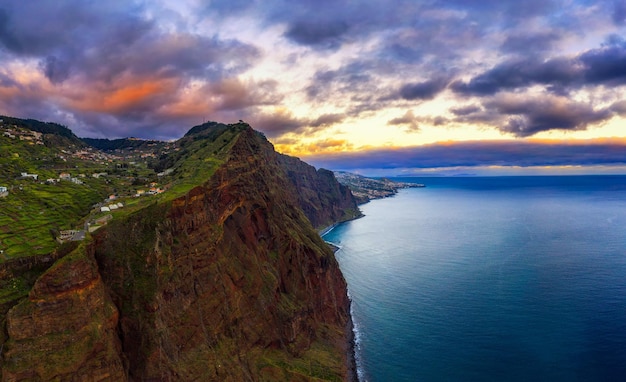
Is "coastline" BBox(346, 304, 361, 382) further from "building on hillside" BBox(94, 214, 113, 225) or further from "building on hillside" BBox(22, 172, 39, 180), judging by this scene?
"building on hillside" BBox(22, 172, 39, 180)

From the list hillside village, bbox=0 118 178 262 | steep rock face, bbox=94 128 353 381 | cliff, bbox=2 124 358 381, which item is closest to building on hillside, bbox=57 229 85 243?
hillside village, bbox=0 118 178 262

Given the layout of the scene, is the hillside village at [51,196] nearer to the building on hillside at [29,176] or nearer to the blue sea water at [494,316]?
the building on hillside at [29,176]

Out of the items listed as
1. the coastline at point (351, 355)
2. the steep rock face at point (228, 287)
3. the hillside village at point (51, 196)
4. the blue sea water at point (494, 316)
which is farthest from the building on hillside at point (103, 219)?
the blue sea water at point (494, 316)

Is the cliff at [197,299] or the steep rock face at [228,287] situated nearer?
the cliff at [197,299]

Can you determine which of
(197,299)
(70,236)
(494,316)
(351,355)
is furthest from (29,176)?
(494,316)

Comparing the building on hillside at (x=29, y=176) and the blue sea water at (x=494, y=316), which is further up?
the building on hillside at (x=29, y=176)

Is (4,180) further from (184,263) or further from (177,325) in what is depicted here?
(177,325)

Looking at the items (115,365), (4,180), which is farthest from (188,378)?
(4,180)
